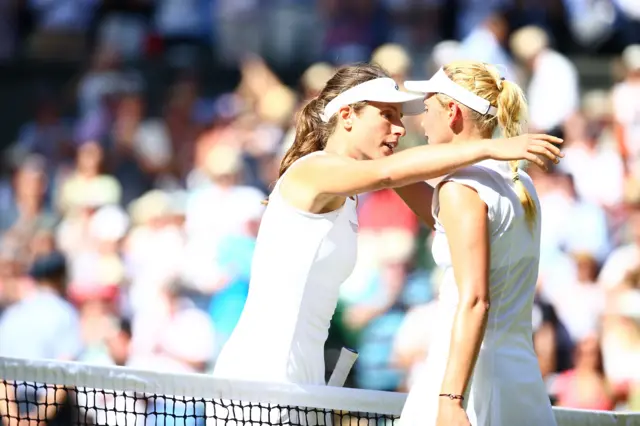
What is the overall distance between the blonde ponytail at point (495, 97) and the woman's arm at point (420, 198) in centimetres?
53

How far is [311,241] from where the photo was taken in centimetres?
318

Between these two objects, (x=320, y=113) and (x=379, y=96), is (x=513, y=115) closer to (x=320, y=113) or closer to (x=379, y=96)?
(x=379, y=96)

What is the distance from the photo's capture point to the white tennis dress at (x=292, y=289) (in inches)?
126

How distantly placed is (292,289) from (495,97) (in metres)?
0.77

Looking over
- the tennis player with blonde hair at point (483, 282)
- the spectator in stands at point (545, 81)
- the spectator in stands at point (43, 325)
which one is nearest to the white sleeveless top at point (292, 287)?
the tennis player with blonde hair at point (483, 282)

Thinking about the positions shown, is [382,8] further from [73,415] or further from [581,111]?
[73,415]

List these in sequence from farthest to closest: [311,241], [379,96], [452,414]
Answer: [379,96]
[311,241]
[452,414]

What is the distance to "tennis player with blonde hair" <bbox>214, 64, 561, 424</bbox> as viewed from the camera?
3160 mm

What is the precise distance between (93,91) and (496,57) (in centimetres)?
387

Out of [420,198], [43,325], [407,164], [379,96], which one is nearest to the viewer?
[407,164]

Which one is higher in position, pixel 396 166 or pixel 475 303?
pixel 396 166

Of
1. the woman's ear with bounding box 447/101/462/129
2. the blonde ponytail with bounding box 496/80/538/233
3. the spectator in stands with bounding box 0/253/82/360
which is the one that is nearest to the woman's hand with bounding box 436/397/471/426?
the blonde ponytail with bounding box 496/80/538/233

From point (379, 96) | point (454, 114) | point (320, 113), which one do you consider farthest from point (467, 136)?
point (320, 113)

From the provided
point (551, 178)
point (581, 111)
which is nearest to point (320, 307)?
point (551, 178)
